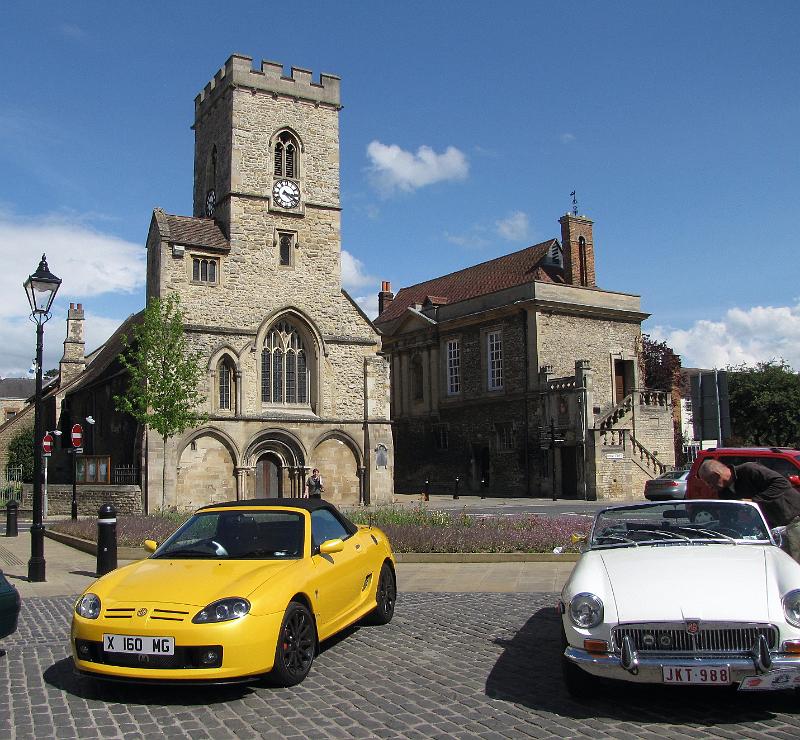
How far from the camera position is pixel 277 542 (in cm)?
713

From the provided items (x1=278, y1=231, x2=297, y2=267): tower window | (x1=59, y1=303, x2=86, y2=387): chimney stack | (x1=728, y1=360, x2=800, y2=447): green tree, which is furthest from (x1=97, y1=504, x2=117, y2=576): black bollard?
(x1=728, y1=360, x2=800, y2=447): green tree

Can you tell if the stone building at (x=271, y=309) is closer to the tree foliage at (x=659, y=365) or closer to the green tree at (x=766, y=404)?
the tree foliage at (x=659, y=365)

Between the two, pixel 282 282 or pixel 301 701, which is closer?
pixel 301 701

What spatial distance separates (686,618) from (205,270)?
28486mm

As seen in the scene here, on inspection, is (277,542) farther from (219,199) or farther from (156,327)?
(219,199)

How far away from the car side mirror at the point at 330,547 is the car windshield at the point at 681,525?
2.15 meters

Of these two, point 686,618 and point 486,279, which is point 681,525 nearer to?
point 686,618

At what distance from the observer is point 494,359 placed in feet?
132

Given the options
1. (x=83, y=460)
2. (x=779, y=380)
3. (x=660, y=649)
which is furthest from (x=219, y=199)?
(x=779, y=380)

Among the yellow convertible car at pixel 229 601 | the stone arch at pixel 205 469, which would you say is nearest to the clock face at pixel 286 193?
the stone arch at pixel 205 469

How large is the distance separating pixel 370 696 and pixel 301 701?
0.51m

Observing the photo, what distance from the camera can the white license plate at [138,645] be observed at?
5.75 metres

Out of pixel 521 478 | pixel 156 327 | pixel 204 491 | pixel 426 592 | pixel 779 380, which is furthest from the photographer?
pixel 779 380

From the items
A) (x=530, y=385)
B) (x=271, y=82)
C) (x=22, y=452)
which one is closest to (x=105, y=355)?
(x=22, y=452)
